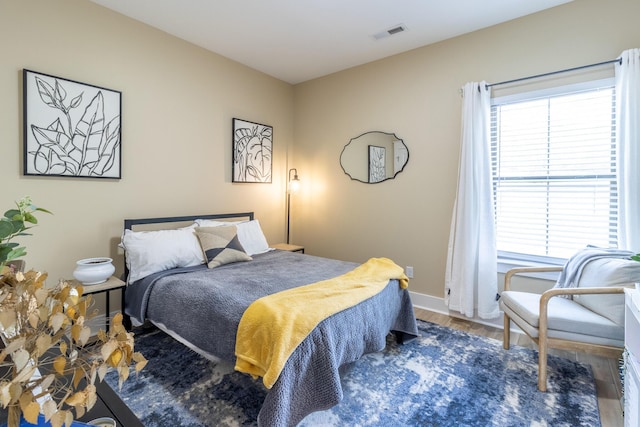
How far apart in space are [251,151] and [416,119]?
76.1 inches

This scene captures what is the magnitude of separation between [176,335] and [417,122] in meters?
2.96

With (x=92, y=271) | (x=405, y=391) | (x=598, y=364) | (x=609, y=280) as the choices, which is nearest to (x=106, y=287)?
(x=92, y=271)

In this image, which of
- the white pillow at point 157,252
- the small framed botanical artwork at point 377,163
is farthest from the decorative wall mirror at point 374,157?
the white pillow at point 157,252

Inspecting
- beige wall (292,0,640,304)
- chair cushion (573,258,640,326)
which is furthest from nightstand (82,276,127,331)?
chair cushion (573,258,640,326)

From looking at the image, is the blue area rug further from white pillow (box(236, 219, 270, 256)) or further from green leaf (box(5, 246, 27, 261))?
green leaf (box(5, 246, 27, 261))

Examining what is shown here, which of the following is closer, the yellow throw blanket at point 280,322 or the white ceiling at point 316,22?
the yellow throw blanket at point 280,322

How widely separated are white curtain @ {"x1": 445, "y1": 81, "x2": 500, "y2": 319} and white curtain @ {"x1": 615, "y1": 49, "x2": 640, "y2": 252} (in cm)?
88

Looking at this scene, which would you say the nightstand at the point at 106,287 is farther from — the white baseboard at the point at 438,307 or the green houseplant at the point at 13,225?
the white baseboard at the point at 438,307

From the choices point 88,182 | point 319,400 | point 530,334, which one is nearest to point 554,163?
point 530,334

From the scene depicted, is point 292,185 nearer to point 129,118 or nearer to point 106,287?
point 129,118

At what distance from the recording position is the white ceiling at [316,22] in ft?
8.71

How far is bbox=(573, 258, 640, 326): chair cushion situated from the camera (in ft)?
6.49

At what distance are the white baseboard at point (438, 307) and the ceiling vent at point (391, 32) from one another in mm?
2636

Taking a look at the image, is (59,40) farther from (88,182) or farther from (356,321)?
(356,321)
